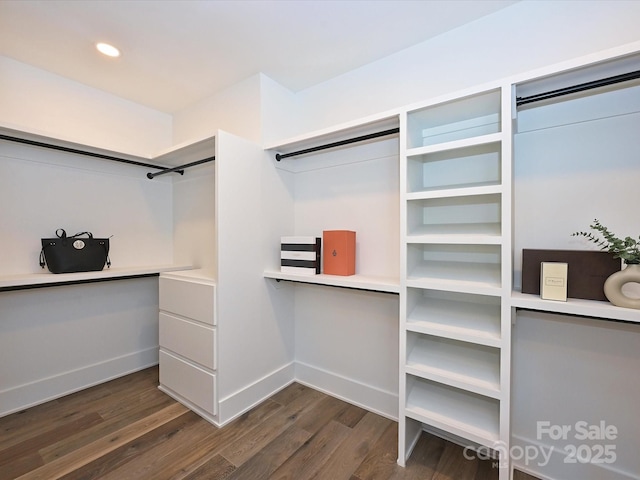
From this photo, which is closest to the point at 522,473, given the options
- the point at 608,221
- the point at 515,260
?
the point at 515,260

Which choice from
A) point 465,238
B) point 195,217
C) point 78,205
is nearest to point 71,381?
point 78,205

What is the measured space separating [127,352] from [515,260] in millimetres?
2970

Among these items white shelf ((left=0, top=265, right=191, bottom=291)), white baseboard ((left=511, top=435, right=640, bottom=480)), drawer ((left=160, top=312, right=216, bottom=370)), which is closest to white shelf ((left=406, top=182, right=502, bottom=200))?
white baseboard ((left=511, top=435, right=640, bottom=480))

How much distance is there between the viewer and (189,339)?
192 centimetres

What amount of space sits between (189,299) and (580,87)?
7.59 ft

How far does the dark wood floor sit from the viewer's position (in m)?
1.43

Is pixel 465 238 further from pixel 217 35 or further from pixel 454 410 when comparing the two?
pixel 217 35

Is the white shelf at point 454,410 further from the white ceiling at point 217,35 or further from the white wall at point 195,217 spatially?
the white ceiling at point 217,35

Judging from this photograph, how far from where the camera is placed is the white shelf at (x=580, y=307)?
1.02m

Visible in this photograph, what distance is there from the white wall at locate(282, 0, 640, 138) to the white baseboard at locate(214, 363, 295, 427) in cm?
194

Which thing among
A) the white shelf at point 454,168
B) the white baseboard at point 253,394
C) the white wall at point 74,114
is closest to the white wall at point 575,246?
the white shelf at point 454,168

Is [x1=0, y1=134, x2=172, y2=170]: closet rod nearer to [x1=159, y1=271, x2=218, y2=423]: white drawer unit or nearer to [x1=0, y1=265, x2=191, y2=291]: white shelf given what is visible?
→ [x1=0, y1=265, x2=191, y2=291]: white shelf

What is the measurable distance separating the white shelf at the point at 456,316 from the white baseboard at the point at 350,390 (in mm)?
677

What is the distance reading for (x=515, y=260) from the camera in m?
1.47
